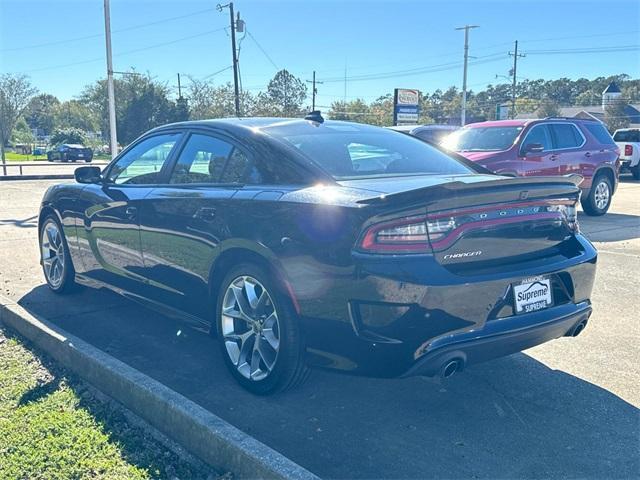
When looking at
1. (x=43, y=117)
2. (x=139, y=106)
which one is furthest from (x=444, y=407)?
(x=43, y=117)

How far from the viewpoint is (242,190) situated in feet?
11.6

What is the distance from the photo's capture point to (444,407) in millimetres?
3340

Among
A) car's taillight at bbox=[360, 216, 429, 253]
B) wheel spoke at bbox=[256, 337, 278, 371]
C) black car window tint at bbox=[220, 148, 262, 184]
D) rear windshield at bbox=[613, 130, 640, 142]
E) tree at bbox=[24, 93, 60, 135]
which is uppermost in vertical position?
tree at bbox=[24, 93, 60, 135]

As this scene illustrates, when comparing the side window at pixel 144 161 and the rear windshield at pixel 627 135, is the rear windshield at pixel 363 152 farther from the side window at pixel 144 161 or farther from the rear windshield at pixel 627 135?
the rear windshield at pixel 627 135

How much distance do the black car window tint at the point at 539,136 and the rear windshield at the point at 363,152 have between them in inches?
262

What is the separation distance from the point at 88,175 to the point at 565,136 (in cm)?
876

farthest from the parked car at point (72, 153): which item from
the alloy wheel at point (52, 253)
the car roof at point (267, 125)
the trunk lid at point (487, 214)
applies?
the trunk lid at point (487, 214)

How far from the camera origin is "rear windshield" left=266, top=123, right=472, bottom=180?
3.62 metres

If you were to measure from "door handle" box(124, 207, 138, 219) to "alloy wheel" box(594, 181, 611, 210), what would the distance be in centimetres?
955

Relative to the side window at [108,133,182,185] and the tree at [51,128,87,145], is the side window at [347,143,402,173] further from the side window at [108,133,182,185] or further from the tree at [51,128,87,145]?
the tree at [51,128,87,145]

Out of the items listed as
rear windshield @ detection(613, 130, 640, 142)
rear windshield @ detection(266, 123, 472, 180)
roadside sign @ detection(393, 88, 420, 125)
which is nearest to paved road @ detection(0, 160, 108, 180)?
roadside sign @ detection(393, 88, 420, 125)

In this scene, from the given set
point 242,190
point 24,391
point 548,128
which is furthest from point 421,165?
point 548,128

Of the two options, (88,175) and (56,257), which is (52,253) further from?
(88,175)

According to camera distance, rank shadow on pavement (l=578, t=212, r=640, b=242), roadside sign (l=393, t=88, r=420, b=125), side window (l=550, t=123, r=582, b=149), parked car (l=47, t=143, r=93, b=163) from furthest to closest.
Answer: parked car (l=47, t=143, r=93, b=163) → roadside sign (l=393, t=88, r=420, b=125) → side window (l=550, t=123, r=582, b=149) → shadow on pavement (l=578, t=212, r=640, b=242)
